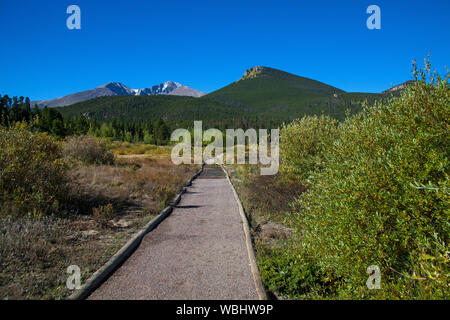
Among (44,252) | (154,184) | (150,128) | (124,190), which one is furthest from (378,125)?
(150,128)

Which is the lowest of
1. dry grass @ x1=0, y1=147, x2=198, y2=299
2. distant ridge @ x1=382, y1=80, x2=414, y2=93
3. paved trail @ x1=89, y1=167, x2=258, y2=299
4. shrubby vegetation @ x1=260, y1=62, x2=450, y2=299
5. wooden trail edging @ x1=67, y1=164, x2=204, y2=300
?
paved trail @ x1=89, y1=167, x2=258, y2=299

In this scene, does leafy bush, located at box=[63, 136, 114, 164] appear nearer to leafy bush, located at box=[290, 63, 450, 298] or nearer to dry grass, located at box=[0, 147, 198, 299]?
dry grass, located at box=[0, 147, 198, 299]

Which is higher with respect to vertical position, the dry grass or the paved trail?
the dry grass

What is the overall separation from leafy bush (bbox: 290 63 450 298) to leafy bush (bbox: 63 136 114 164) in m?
21.6

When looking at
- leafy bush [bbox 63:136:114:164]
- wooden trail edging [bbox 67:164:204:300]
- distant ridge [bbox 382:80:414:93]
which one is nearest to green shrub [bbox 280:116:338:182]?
distant ridge [bbox 382:80:414:93]

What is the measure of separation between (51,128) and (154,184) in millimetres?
54281

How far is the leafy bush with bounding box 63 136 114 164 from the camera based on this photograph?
2123cm

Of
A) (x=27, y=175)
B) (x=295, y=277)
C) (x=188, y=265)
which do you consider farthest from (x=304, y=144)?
(x=27, y=175)

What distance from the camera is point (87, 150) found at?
2159 cm

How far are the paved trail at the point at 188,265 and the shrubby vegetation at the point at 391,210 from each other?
30.7 inches

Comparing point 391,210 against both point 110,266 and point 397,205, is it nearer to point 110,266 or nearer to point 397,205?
point 397,205

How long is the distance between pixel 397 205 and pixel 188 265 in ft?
12.2
